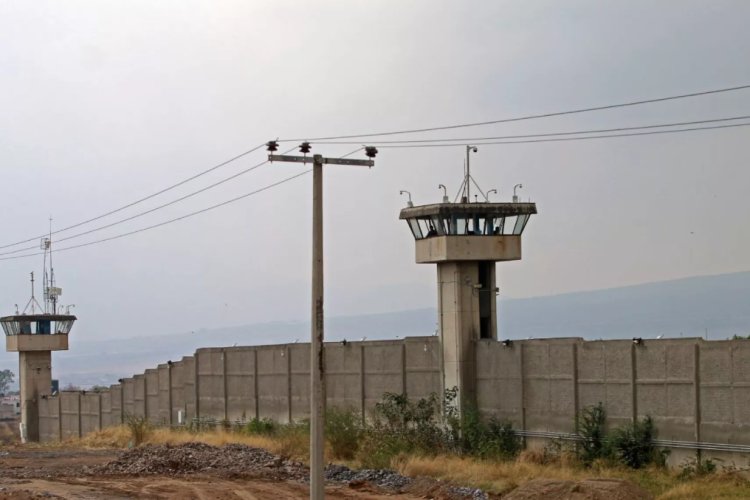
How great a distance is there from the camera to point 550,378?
30.4 meters

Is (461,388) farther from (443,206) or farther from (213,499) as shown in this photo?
(213,499)

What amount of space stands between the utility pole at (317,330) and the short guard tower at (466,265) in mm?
10855

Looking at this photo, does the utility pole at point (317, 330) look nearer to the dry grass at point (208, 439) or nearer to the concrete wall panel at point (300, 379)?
the dry grass at point (208, 439)

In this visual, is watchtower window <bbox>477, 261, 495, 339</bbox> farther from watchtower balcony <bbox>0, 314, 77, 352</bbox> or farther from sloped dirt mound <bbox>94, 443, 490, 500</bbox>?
watchtower balcony <bbox>0, 314, 77, 352</bbox>

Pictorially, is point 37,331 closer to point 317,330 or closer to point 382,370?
point 382,370

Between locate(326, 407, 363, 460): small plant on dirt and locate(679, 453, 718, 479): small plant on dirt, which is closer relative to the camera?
locate(679, 453, 718, 479): small plant on dirt

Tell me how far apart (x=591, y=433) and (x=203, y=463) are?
11.3m

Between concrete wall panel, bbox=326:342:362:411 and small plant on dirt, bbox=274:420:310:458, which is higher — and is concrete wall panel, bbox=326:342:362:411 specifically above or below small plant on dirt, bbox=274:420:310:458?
above

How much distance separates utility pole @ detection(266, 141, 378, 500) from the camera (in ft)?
69.9

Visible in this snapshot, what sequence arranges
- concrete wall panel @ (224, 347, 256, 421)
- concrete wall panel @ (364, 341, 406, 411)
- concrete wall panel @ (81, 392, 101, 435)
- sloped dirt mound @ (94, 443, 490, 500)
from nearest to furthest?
sloped dirt mound @ (94, 443, 490, 500) → concrete wall panel @ (364, 341, 406, 411) → concrete wall panel @ (224, 347, 256, 421) → concrete wall panel @ (81, 392, 101, 435)

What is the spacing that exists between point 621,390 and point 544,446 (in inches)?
130

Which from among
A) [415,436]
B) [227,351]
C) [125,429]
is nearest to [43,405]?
[125,429]

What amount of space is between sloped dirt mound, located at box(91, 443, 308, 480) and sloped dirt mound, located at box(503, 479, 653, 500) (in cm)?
953

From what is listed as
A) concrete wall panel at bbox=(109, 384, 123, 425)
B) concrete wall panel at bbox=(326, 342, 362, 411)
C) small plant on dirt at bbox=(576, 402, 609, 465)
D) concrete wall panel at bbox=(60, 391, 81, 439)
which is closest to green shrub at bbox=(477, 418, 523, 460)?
small plant on dirt at bbox=(576, 402, 609, 465)
